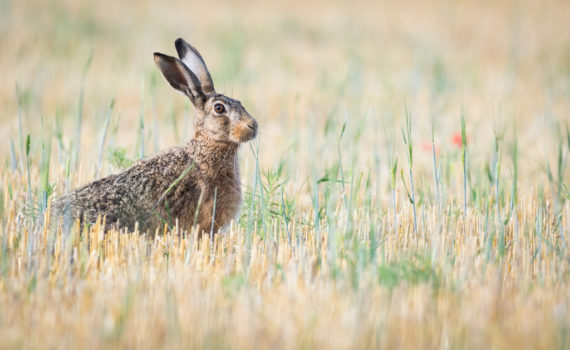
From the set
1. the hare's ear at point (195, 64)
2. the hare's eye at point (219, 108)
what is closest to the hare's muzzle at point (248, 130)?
the hare's eye at point (219, 108)

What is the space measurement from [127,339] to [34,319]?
0.48 meters

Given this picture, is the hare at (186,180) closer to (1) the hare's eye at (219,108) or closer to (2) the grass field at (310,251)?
(1) the hare's eye at (219,108)

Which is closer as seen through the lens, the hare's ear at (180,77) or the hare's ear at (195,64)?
the hare's ear at (180,77)

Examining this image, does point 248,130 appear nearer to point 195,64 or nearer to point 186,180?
point 186,180

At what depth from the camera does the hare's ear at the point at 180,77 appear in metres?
4.49

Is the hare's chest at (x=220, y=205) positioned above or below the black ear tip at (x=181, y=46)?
below

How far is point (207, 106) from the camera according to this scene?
470cm

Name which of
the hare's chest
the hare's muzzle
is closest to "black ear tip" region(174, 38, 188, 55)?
the hare's muzzle

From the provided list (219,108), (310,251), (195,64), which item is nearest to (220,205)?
(219,108)

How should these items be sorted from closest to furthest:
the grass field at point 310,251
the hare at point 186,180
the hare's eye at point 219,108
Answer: the grass field at point 310,251
the hare at point 186,180
the hare's eye at point 219,108

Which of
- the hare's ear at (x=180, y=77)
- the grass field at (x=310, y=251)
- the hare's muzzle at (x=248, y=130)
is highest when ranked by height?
the hare's ear at (x=180, y=77)

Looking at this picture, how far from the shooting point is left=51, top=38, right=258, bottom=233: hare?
13.2 feet

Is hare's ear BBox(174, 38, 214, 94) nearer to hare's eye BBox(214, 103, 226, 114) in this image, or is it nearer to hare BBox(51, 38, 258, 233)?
hare BBox(51, 38, 258, 233)

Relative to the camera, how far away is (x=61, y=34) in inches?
487
